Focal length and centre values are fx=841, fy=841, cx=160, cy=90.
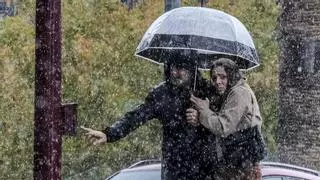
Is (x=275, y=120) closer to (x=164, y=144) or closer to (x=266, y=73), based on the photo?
(x=266, y=73)

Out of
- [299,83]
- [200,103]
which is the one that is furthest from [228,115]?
[299,83]

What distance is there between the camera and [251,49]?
6.30m

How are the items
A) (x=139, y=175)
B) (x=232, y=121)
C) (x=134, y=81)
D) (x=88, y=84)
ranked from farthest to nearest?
(x=134, y=81) < (x=88, y=84) < (x=139, y=175) < (x=232, y=121)

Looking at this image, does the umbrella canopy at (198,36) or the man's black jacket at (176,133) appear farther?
the umbrella canopy at (198,36)

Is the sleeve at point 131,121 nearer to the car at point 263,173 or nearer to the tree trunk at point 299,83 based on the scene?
the car at point 263,173

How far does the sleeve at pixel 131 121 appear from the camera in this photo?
218 inches

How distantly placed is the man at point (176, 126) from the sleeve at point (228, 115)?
0.62 feet

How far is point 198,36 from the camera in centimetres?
611

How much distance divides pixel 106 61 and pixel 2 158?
2233 mm

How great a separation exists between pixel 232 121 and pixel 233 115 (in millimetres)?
40

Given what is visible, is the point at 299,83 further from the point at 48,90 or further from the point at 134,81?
the point at 48,90

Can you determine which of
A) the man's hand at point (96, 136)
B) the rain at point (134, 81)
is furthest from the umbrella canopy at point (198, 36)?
the man's hand at point (96, 136)

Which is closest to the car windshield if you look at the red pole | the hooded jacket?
the hooded jacket

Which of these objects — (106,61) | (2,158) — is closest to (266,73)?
(106,61)
